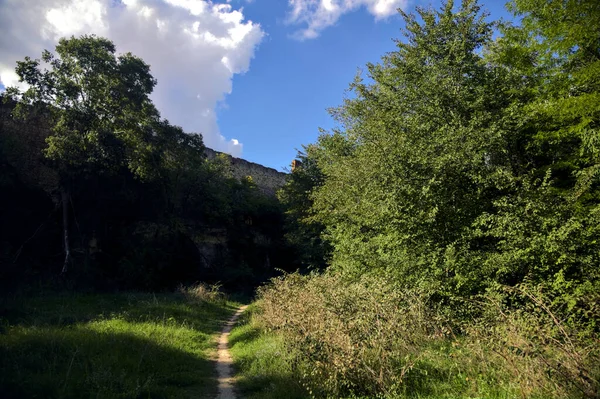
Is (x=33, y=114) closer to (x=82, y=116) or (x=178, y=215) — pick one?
(x=82, y=116)

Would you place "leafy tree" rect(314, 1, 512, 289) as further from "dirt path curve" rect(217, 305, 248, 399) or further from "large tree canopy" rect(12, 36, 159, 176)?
"large tree canopy" rect(12, 36, 159, 176)

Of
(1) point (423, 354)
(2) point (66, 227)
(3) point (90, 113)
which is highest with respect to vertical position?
(3) point (90, 113)

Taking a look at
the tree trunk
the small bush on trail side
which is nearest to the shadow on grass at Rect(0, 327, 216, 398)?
the small bush on trail side

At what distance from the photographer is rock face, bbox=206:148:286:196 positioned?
1378 inches

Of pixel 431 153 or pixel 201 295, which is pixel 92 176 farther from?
pixel 431 153

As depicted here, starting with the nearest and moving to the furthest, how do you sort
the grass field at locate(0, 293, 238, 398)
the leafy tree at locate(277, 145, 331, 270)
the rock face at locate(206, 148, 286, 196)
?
the grass field at locate(0, 293, 238, 398), the leafy tree at locate(277, 145, 331, 270), the rock face at locate(206, 148, 286, 196)

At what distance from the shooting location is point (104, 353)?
765cm

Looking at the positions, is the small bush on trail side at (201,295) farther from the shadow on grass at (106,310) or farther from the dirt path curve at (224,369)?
the dirt path curve at (224,369)

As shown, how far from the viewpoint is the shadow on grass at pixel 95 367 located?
5750 mm

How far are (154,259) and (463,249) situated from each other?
1891cm

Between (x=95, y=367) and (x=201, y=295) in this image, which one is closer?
(x=95, y=367)

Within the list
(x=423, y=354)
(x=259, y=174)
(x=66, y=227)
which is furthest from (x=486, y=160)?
(x=259, y=174)

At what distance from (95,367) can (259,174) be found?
102ft

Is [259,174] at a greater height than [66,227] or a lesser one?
greater
